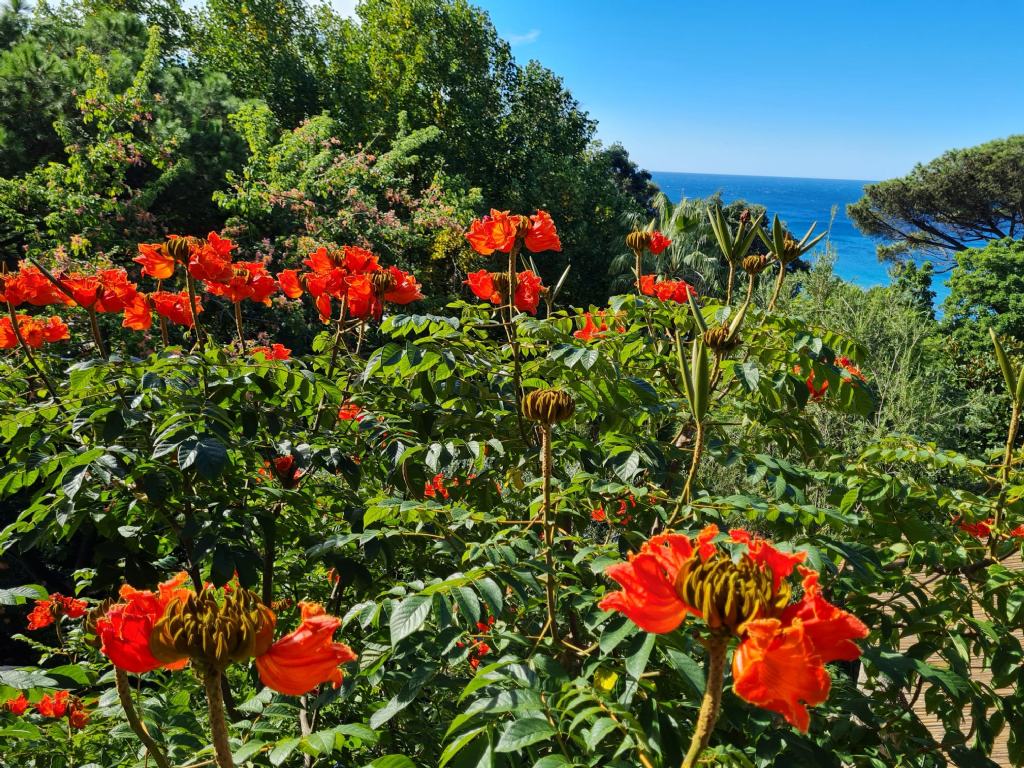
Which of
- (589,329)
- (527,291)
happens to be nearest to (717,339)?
(527,291)

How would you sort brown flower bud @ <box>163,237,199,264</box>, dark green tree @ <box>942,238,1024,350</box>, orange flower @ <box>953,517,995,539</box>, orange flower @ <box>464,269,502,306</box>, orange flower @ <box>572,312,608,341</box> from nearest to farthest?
brown flower bud @ <box>163,237,199,264</box>
orange flower @ <box>464,269,502,306</box>
orange flower @ <box>953,517,995,539</box>
orange flower @ <box>572,312,608,341</box>
dark green tree @ <box>942,238,1024,350</box>

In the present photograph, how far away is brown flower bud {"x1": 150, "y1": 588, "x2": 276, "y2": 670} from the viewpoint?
2.38ft

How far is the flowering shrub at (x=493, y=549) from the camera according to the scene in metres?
0.80

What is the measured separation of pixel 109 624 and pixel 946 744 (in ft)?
5.57

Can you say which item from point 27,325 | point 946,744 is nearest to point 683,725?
point 946,744

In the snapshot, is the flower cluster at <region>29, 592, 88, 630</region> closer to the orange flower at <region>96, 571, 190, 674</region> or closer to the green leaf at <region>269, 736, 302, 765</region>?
the green leaf at <region>269, 736, 302, 765</region>

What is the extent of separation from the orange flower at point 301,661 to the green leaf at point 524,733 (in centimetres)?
32

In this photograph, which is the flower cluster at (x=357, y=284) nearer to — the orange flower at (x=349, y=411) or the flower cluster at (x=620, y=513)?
the orange flower at (x=349, y=411)

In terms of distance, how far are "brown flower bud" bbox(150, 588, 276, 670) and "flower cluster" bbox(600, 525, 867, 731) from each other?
405 millimetres

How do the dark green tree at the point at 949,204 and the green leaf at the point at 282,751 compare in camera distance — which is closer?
the green leaf at the point at 282,751

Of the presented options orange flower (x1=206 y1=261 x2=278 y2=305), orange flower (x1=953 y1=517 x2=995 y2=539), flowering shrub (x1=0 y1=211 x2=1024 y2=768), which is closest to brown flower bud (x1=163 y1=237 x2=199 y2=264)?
flowering shrub (x1=0 y1=211 x2=1024 y2=768)

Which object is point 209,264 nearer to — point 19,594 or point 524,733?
point 19,594

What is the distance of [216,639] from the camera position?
0.72 metres

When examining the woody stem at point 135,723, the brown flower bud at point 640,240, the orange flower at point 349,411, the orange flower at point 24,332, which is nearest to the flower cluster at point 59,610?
the orange flower at point 24,332
